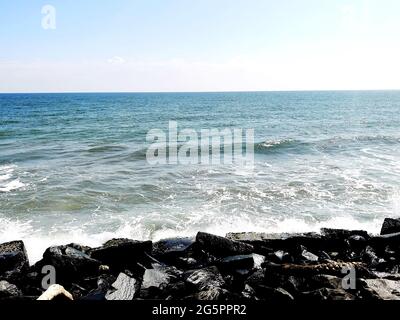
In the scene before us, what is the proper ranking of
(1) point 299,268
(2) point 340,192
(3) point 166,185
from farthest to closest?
(3) point 166,185, (2) point 340,192, (1) point 299,268

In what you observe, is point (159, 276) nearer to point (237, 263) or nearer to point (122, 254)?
point (122, 254)

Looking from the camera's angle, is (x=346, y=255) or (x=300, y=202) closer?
(x=346, y=255)

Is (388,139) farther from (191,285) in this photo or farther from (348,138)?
(191,285)

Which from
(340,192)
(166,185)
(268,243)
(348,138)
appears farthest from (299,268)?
(348,138)

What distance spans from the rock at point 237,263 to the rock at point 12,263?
12.3ft

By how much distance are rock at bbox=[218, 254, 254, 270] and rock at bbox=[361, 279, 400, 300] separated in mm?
1960

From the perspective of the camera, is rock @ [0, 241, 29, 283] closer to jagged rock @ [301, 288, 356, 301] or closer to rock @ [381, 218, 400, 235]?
jagged rock @ [301, 288, 356, 301]

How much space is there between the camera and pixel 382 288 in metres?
5.48

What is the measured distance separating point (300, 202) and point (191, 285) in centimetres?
778

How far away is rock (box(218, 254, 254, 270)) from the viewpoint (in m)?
6.67

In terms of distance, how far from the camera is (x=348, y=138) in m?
31.0

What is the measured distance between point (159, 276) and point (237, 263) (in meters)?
1.53
